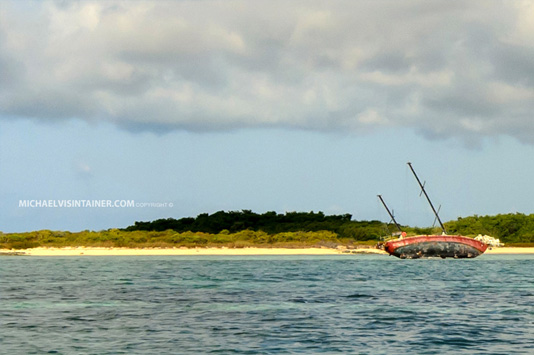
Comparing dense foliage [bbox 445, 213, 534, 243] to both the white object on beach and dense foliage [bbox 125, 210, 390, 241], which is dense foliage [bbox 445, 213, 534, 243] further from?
dense foliage [bbox 125, 210, 390, 241]

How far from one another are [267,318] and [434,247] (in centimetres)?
8096

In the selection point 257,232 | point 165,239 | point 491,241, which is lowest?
point 491,241

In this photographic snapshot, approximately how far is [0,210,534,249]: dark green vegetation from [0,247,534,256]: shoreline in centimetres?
397

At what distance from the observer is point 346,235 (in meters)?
169

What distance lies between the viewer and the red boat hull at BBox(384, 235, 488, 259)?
111m

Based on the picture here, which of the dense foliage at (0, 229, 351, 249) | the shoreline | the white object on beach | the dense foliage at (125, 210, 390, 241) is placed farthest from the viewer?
the dense foliage at (125, 210, 390, 241)

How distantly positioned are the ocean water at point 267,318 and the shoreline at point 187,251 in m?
85.3

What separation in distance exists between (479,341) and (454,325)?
461 centimetres

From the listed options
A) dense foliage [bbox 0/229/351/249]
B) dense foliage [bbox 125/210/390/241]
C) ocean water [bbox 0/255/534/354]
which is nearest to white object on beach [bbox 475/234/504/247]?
dense foliage [bbox 125/210/390/241]

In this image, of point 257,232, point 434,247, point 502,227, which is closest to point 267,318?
point 434,247

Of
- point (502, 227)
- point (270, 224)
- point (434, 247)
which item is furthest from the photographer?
point (270, 224)

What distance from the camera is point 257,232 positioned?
167375 millimetres

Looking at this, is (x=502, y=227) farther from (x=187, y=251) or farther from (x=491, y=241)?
(x=187, y=251)

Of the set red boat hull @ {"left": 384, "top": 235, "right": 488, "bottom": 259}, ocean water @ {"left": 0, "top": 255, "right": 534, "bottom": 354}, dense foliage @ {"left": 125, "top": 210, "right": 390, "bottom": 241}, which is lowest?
ocean water @ {"left": 0, "top": 255, "right": 534, "bottom": 354}
